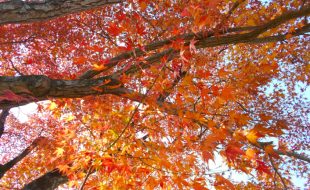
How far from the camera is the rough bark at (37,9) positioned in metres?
3.70

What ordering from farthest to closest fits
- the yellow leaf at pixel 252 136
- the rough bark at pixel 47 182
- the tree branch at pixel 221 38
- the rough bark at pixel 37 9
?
the rough bark at pixel 47 182 < the rough bark at pixel 37 9 < the tree branch at pixel 221 38 < the yellow leaf at pixel 252 136

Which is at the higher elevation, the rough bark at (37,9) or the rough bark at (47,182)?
the rough bark at (37,9)

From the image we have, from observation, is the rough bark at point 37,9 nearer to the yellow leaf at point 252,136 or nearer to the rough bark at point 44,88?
the rough bark at point 44,88

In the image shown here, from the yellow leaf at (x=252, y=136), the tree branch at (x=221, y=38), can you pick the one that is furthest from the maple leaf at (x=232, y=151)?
the tree branch at (x=221, y=38)

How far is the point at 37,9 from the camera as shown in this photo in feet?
12.4

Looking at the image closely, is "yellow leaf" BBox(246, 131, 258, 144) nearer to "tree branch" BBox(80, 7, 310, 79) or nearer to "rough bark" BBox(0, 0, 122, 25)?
"tree branch" BBox(80, 7, 310, 79)

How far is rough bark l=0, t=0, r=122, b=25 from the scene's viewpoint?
12.1 ft

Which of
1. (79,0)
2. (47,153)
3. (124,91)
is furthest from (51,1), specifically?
(47,153)

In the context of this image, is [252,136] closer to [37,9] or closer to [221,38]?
[221,38]

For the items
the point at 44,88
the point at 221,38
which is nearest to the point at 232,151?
the point at 221,38

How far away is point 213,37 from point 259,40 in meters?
0.79

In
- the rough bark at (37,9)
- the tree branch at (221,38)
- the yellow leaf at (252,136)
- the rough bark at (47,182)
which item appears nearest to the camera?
the yellow leaf at (252,136)

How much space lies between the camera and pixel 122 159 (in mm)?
4145

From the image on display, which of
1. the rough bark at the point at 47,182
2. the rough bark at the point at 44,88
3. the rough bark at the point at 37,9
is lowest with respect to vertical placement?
the rough bark at the point at 47,182
